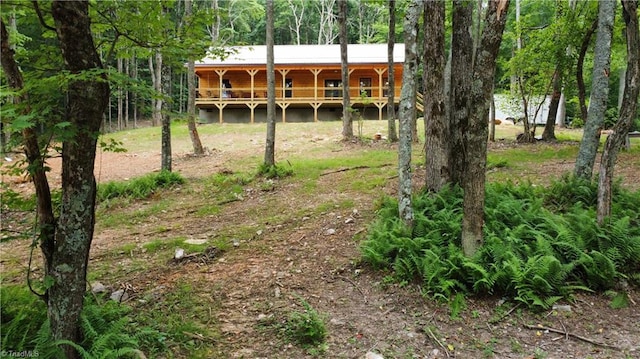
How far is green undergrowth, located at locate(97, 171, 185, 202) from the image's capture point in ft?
31.5

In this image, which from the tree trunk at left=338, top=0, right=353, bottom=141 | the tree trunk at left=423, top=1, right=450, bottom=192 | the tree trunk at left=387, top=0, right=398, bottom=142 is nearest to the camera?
the tree trunk at left=423, top=1, right=450, bottom=192

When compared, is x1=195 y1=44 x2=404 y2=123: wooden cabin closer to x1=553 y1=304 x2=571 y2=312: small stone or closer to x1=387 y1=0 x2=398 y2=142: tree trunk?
x1=387 y1=0 x2=398 y2=142: tree trunk

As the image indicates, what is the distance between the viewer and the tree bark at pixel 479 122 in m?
4.15

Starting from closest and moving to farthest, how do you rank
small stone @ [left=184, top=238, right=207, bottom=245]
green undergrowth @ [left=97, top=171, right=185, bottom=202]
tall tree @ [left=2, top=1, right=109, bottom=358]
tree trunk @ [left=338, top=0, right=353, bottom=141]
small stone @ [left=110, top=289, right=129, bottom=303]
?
tall tree @ [left=2, top=1, right=109, bottom=358]
small stone @ [left=110, top=289, right=129, bottom=303]
small stone @ [left=184, top=238, right=207, bottom=245]
green undergrowth @ [left=97, top=171, right=185, bottom=202]
tree trunk @ [left=338, top=0, right=353, bottom=141]

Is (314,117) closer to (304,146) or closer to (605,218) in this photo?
(304,146)

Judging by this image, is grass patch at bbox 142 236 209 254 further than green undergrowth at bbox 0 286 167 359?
Yes

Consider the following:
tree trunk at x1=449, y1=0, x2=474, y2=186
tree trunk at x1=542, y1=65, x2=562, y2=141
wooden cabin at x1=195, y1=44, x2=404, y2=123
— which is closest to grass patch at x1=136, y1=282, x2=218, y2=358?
tree trunk at x1=449, y1=0, x2=474, y2=186

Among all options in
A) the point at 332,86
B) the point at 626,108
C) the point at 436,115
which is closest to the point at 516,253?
the point at 626,108

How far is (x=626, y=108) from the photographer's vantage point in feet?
16.8

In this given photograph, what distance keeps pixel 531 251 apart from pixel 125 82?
4420 millimetres

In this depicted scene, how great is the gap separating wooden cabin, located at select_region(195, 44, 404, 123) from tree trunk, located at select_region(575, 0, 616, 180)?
61.0 ft

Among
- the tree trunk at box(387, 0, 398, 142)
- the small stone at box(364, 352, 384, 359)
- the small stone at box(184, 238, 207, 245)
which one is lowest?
the small stone at box(364, 352, 384, 359)

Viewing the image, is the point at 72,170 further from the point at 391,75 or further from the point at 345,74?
the point at 345,74

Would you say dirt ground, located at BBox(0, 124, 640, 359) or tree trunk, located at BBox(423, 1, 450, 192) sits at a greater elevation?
tree trunk, located at BBox(423, 1, 450, 192)
